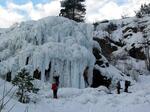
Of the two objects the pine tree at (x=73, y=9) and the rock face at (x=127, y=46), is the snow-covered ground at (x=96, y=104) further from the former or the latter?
the pine tree at (x=73, y=9)

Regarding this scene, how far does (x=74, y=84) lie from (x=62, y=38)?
4124 mm

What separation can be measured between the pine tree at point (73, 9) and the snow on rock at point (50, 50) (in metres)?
20.5

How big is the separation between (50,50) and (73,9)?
2509 centimetres

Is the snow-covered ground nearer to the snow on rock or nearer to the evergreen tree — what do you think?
the snow on rock

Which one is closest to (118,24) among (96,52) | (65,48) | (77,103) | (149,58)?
(149,58)

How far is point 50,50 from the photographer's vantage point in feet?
81.6

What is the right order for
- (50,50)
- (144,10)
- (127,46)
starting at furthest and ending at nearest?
1. (144,10)
2. (127,46)
3. (50,50)

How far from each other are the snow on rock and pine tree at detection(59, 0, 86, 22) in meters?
20.5

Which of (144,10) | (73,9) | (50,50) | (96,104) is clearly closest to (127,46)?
(73,9)

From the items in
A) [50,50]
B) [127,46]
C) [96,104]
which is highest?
[127,46]

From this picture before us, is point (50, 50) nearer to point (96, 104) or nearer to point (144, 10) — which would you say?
point (96, 104)

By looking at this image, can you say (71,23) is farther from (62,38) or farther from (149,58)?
(149,58)

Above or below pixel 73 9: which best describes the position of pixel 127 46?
below

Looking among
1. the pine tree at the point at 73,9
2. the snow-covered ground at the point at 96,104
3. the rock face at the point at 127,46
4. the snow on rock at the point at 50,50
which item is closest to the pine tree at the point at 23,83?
the snow-covered ground at the point at 96,104
